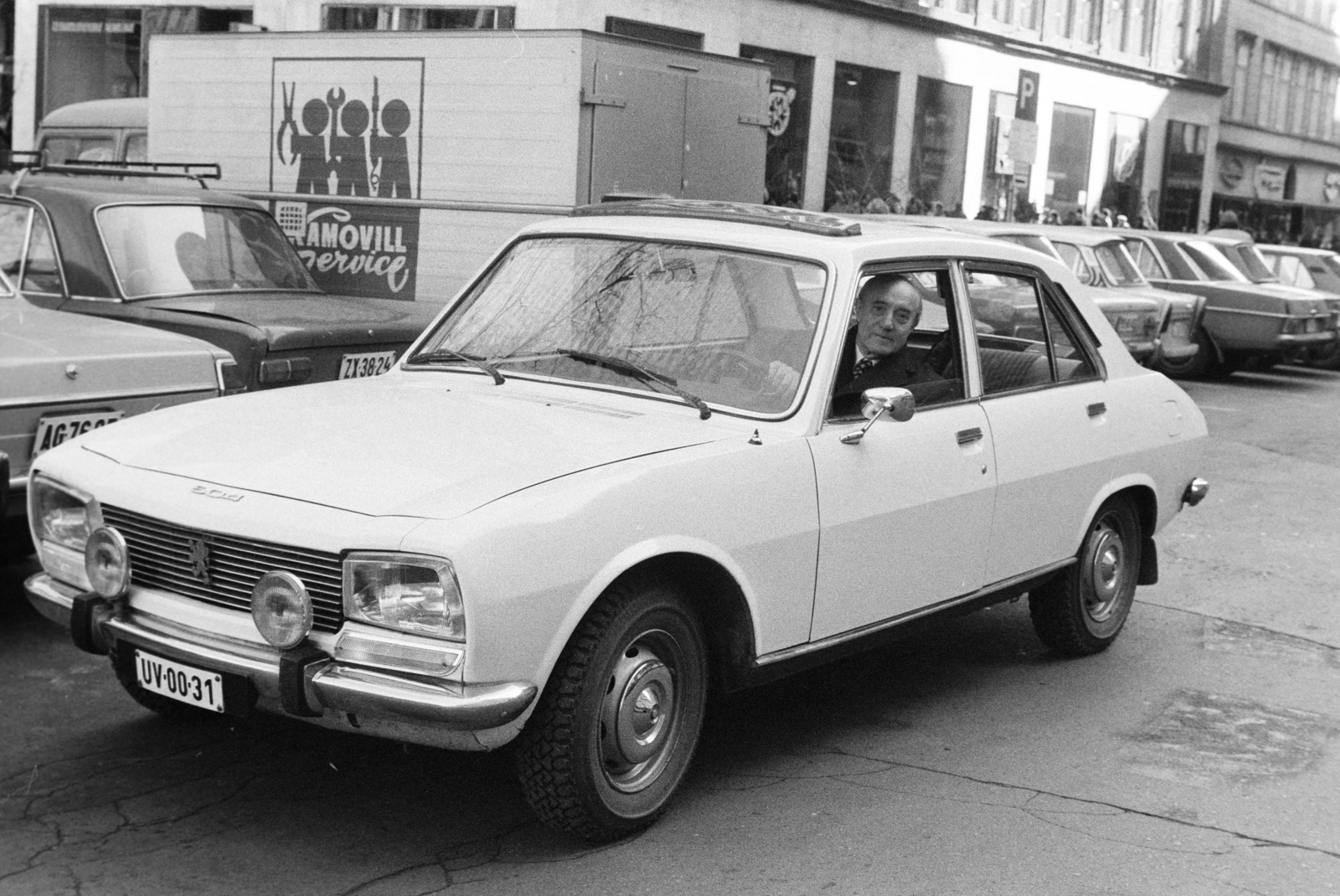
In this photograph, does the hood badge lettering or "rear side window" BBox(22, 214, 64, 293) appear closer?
the hood badge lettering

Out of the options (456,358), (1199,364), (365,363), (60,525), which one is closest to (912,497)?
(456,358)

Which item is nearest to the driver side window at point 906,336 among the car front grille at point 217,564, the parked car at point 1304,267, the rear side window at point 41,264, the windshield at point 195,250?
the car front grille at point 217,564

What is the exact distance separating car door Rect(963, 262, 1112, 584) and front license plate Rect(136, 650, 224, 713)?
2691 millimetres

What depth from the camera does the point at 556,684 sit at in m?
4.05

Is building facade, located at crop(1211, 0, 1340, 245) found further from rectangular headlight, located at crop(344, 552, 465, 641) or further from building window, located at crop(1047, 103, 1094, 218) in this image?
rectangular headlight, located at crop(344, 552, 465, 641)

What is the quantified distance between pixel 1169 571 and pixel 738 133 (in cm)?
467

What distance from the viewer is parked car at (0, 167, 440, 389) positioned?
23.8 feet

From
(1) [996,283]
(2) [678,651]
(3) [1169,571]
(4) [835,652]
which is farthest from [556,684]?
(3) [1169,571]

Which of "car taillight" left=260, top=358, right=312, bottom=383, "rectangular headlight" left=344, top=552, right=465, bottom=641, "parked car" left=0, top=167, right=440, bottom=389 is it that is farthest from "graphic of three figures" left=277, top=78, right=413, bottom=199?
"rectangular headlight" left=344, top=552, right=465, bottom=641

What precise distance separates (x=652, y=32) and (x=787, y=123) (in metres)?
3.50

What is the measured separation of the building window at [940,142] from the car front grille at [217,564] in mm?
24739

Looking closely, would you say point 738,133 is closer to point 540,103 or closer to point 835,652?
point 540,103

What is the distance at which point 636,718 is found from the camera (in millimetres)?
4301

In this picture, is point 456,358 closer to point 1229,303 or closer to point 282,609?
point 282,609
